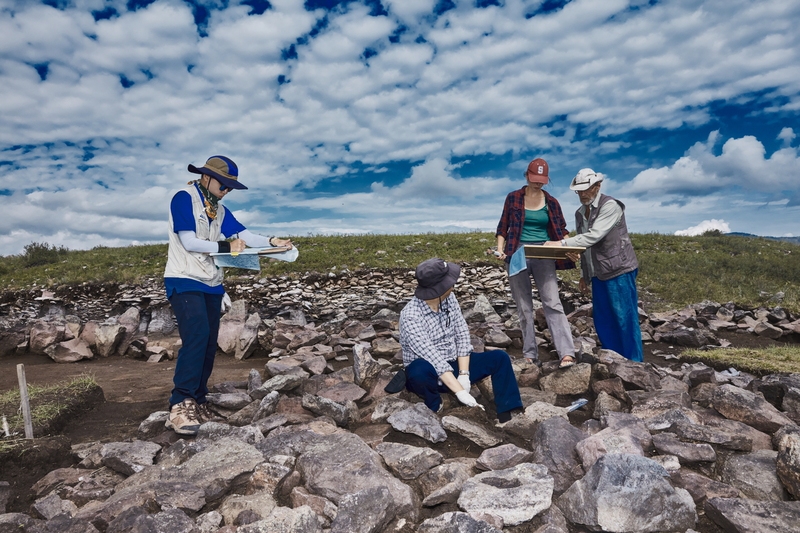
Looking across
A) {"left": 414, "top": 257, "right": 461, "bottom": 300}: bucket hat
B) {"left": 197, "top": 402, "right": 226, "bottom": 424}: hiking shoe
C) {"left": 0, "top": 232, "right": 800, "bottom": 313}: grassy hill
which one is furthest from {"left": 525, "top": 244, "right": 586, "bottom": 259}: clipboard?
{"left": 0, "top": 232, "right": 800, "bottom": 313}: grassy hill

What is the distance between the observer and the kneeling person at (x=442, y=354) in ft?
17.4

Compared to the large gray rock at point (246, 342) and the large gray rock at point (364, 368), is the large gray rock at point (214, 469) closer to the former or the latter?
the large gray rock at point (364, 368)

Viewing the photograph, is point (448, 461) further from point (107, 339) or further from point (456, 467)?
point (107, 339)

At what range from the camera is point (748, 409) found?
5.12 meters

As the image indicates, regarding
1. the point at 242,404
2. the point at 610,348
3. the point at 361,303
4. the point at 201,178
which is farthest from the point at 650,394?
the point at 361,303

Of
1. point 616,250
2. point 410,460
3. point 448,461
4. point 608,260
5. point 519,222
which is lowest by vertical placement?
point 448,461

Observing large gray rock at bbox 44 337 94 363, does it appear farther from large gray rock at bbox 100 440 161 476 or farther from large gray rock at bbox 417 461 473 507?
large gray rock at bbox 417 461 473 507

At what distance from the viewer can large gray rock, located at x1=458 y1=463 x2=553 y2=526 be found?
137 inches

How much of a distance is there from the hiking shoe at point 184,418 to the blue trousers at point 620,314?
534 centimetres

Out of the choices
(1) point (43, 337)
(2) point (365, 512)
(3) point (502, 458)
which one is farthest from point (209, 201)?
(1) point (43, 337)

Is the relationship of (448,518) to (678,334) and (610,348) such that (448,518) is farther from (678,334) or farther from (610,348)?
(678,334)

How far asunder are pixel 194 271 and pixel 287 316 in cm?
706

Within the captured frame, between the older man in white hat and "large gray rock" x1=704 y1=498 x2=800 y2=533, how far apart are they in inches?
135

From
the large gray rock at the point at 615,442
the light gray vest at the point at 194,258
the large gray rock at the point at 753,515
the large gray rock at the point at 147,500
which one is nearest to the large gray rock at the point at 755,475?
the large gray rock at the point at 753,515
